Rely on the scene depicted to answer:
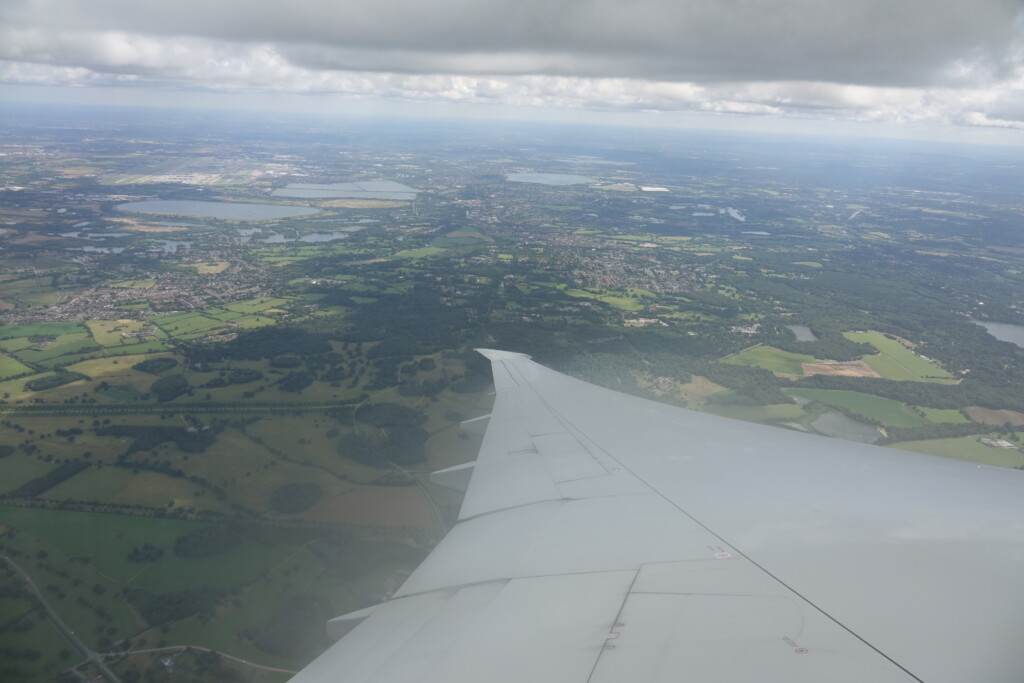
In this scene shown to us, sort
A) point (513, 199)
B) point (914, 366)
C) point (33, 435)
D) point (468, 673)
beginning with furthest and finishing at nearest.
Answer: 1. point (513, 199)
2. point (914, 366)
3. point (33, 435)
4. point (468, 673)

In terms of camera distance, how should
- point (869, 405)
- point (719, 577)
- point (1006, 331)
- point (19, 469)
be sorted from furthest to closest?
point (1006, 331) < point (869, 405) < point (19, 469) < point (719, 577)

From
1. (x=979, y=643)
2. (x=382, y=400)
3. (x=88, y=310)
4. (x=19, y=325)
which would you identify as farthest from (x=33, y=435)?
(x=979, y=643)

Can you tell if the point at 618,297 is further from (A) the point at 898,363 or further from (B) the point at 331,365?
(B) the point at 331,365

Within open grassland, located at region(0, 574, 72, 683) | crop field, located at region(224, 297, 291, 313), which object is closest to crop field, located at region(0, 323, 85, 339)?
crop field, located at region(224, 297, 291, 313)

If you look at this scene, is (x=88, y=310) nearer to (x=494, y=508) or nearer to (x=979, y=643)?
(x=494, y=508)

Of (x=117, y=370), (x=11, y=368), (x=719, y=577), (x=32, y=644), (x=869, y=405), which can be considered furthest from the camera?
(x=117, y=370)

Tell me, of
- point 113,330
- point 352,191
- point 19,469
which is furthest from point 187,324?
point 352,191

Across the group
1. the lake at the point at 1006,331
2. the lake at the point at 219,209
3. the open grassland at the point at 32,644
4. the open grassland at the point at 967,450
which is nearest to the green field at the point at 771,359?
the open grassland at the point at 967,450
